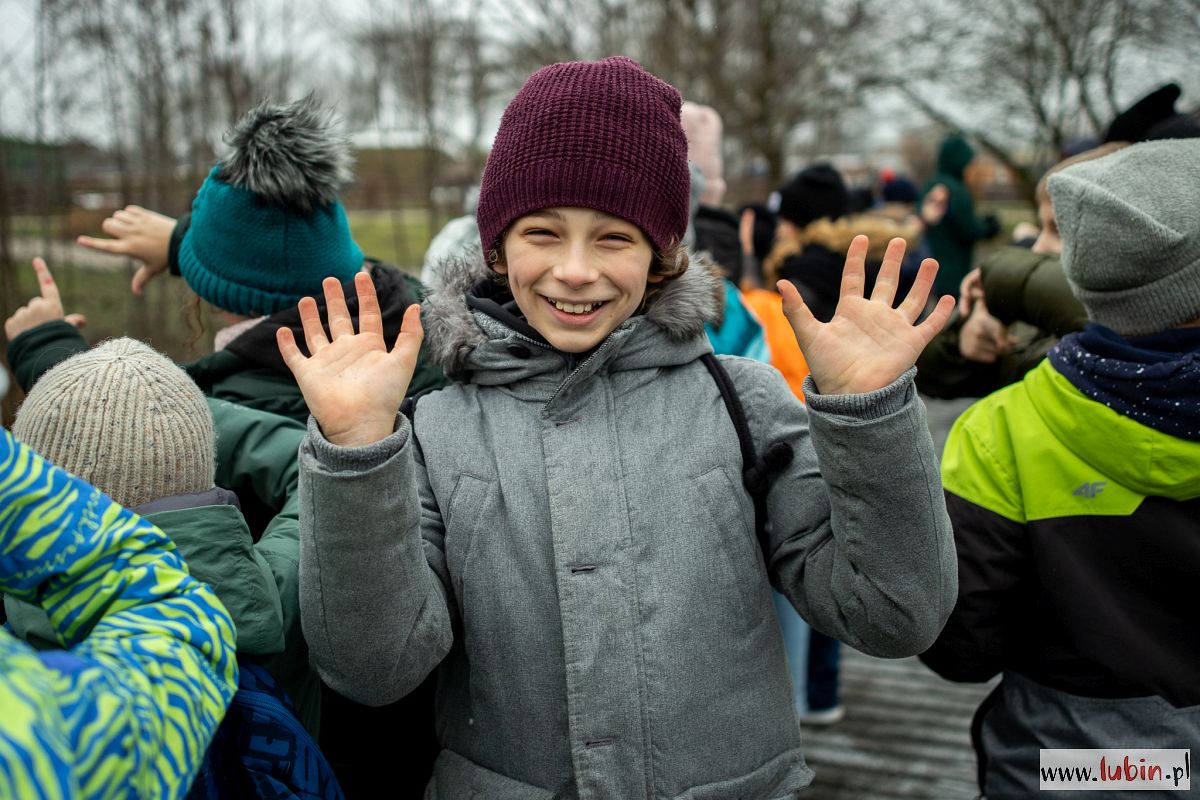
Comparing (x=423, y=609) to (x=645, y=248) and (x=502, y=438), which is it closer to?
(x=502, y=438)

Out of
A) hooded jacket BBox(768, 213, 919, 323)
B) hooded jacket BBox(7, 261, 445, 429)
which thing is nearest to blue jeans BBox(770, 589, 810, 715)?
hooded jacket BBox(768, 213, 919, 323)

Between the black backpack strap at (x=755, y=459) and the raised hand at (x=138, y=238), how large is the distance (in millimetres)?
1704

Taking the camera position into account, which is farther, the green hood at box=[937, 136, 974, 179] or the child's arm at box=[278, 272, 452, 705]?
the green hood at box=[937, 136, 974, 179]

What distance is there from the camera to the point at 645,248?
1700mm

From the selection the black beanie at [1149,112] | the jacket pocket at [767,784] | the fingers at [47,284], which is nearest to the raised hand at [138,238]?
the fingers at [47,284]

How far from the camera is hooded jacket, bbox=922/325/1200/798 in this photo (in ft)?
5.64

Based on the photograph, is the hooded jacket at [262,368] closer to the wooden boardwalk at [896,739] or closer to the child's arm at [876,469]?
the child's arm at [876,469]

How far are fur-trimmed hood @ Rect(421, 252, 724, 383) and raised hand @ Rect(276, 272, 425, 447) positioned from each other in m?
0.19

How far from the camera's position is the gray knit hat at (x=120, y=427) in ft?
4.70

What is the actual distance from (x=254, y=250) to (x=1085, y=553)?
1893 mm

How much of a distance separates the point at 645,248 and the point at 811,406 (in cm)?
45

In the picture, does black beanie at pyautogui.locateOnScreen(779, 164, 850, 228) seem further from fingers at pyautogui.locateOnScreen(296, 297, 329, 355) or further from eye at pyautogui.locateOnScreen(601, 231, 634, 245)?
fingers at pyautogui.locateOnScreen(296, 297, 329, 355)

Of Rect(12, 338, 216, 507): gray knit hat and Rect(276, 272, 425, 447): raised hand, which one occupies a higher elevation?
Rect(276, 272, 425, 447): raised hand

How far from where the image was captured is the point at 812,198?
195 inches
